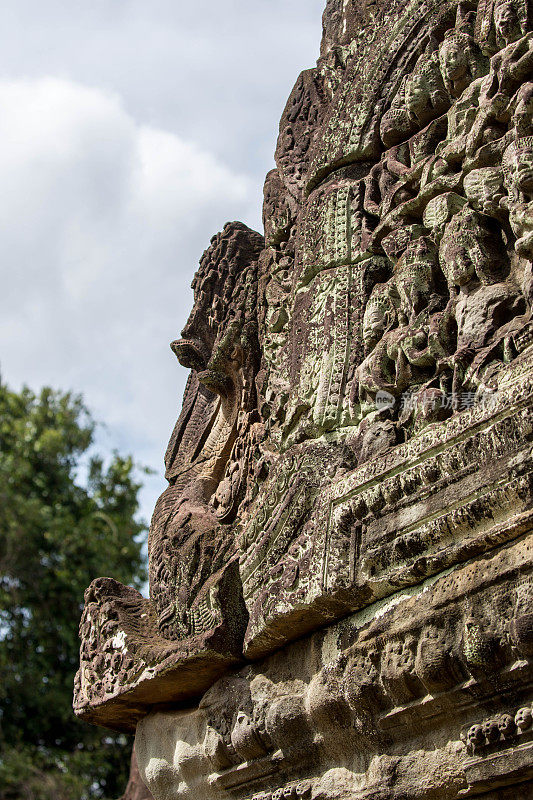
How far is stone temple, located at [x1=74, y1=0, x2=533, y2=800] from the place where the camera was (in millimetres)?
2271

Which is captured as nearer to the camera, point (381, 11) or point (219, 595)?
point (219, 595)

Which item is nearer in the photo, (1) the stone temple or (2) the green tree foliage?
(1) the stone temple

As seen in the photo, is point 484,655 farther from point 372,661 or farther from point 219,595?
point 219,595

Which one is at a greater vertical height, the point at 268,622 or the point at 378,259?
the point at 378,259

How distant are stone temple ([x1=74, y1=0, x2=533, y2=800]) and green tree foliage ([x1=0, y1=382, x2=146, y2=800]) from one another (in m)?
6.48

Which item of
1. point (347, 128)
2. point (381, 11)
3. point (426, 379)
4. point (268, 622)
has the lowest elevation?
point (268, 622)

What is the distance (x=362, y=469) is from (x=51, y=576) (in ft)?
28.2

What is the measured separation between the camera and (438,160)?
9.72 feet

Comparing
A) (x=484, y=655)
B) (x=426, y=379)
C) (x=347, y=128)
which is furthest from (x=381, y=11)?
(x=484, y=655)

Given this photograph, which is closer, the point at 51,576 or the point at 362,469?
the point at 362,469

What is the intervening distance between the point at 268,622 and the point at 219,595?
0.33 meters

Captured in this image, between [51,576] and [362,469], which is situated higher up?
[51,576]

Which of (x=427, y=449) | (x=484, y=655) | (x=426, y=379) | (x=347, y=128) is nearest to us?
(x=484, y=655)

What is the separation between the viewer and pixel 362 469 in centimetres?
271
